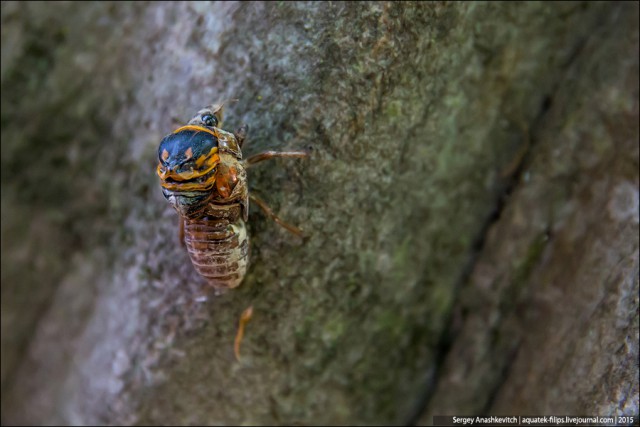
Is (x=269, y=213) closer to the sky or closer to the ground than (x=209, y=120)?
closer to the ground

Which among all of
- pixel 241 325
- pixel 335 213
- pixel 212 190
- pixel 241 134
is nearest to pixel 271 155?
pixel 241 134

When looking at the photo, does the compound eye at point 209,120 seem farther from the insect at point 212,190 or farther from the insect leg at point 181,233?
the insect leg at point 181,233

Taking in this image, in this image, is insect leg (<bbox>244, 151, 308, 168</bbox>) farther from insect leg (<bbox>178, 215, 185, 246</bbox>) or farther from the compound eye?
insect leg (<bbox>178, 215, 185, 246</bbox>)

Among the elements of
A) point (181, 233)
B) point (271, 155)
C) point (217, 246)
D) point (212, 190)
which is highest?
point (271, 155)

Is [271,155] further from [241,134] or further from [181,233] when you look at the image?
[181,233]

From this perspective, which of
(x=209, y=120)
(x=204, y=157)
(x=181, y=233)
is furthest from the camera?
(x=181, y=233)

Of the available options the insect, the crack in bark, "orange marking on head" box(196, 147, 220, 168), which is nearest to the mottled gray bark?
the crack in bark

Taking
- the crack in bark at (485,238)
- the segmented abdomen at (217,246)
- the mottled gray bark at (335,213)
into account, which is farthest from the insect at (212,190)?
the crack in bark at (485,238)
